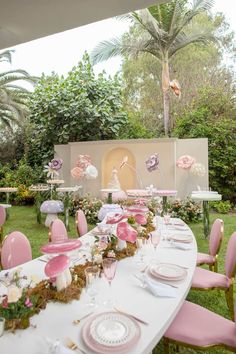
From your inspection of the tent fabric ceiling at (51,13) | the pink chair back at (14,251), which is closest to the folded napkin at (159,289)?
the pink chair back at (14,251)

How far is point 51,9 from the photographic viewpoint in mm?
2637

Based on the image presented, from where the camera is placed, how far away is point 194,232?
16.5 ft

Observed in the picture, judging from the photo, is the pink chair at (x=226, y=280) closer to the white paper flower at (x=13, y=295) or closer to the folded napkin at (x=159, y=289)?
the folded napkin at (x=159, y=289)

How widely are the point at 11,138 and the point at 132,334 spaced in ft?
35.5

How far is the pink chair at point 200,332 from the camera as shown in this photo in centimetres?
140

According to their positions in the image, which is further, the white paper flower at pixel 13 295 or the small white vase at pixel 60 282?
the small white vase at pixel 60 282

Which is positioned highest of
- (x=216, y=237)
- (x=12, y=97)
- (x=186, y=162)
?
(x=12, y=97)

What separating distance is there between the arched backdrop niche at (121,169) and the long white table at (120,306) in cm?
536

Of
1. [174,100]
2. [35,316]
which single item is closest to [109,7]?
[35,316]

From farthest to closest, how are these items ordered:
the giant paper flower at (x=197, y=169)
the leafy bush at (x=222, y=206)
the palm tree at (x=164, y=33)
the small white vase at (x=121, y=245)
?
the palm tree at (x=164, y=33)
the leafy bush at (x=222, y=206)
the giant paper flower at (x=197, y=169)
the small white vase at (x=121, y=245)

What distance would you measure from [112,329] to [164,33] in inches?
332

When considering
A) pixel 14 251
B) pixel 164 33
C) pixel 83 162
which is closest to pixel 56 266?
pixel 14 251

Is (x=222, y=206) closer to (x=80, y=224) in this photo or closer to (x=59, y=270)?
(x=80, y=224)

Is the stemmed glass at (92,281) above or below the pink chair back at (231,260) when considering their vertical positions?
above
